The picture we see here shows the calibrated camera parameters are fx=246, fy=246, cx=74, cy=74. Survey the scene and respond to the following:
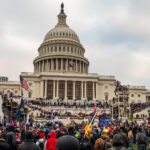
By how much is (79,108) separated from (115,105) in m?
9.86

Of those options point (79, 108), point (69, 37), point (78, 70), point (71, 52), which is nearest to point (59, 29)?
point (69, 37)

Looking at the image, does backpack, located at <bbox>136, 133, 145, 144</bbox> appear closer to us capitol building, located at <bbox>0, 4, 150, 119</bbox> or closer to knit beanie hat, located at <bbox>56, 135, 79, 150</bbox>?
knit beanie hat, located at <bbox>56, 135, 79, 150</bbox>

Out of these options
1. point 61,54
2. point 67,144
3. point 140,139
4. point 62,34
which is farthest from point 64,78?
point 67,144

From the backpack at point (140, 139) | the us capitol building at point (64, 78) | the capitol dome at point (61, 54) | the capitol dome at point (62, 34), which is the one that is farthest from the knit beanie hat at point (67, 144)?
the capitol dome at point (62, 34)

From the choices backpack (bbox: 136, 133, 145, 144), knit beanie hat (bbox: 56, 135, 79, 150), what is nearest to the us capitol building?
backpack (bbox: 136, 133, 145, 144)

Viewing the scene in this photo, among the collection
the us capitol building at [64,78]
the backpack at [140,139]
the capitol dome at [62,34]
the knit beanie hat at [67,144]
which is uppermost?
the capitol dome at [62,34]

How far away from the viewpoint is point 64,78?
91.8m

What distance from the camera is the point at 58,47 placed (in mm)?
112000

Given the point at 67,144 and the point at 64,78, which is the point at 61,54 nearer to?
the point at 64,78

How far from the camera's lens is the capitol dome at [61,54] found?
10581 cm

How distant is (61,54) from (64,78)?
17.7 m

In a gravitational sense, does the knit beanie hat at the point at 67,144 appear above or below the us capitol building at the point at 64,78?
below

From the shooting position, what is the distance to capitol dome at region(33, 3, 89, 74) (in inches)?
4166

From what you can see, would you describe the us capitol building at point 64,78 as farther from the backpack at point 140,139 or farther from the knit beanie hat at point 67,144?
the knit beanie hat at point 67,144
